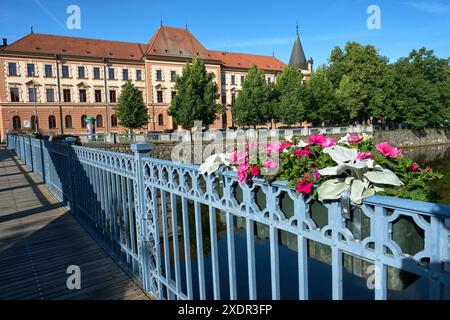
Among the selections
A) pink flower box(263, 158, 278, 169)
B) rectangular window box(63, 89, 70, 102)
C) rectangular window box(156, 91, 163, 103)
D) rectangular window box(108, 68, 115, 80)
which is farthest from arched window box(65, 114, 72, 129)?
pink flower box(263, 158, 278, 169)

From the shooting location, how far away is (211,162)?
245 centimetres

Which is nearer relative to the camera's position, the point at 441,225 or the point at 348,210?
the point at 441,225

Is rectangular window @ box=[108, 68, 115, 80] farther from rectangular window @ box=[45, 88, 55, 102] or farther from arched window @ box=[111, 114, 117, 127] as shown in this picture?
rectangular window @ box=[45, 88, 55, 102]

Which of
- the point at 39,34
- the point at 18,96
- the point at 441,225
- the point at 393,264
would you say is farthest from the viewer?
the point at 39,34

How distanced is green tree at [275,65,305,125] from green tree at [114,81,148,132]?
16862mm

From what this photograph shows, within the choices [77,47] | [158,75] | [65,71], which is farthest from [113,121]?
[77,47]

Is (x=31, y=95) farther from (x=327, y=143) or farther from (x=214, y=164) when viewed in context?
(x=327, y=143)

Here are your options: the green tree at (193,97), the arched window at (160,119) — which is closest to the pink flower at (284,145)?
the green tree at (193,97)

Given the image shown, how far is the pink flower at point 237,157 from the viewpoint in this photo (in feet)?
7.55

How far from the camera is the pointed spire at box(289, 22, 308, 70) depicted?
214 ft

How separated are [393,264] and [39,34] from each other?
175 feet

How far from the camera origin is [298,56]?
65.3m
